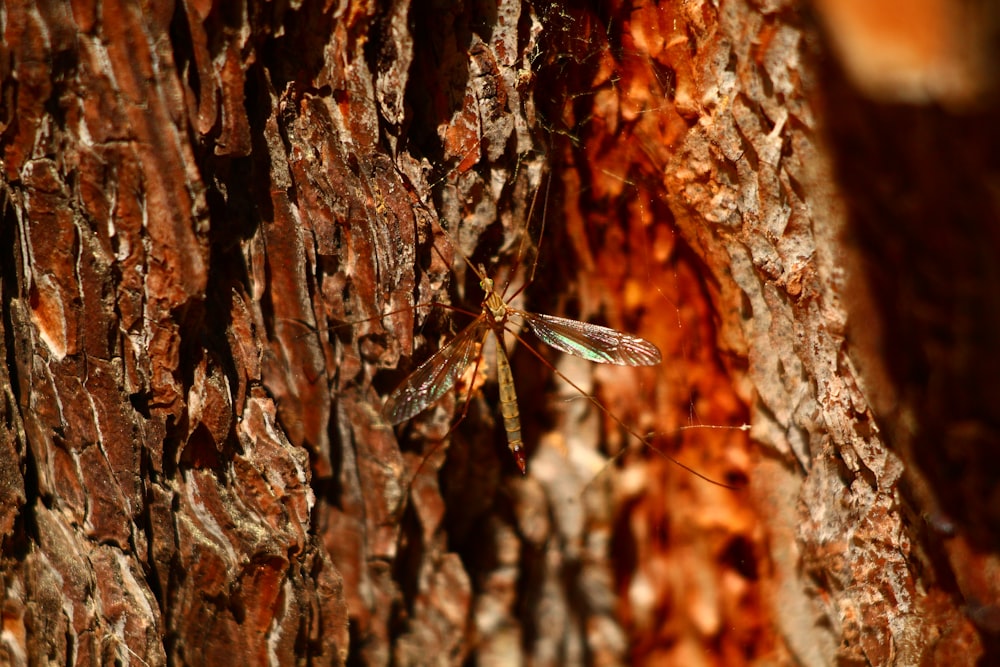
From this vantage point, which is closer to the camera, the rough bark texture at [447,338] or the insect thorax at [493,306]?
the rough bark texture at [447,338]

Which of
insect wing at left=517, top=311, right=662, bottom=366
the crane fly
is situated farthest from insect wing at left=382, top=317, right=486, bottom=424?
insect wing at left=517, top=311, right=662, bottom=366

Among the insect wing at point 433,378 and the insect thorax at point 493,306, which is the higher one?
the insect thorax at point 493,306

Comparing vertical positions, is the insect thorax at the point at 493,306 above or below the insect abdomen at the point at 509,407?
above

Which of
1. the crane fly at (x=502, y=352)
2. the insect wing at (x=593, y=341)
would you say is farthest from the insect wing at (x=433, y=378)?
the insect wing at (x=593, y=341)

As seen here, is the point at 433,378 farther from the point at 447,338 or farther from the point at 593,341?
the point at 593,341

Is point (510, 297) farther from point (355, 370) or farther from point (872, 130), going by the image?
point (872, 130)

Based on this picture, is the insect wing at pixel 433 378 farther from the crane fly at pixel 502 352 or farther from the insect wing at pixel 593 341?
the insect wing at pixel 593 341

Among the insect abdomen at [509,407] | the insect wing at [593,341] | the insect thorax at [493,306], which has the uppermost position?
the insect thorax at [493,306]

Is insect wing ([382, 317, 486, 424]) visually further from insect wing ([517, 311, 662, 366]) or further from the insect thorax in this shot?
insect wing ([517, 311, 662, 366])
